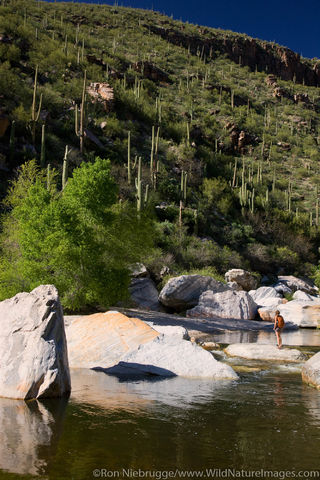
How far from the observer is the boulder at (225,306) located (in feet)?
76.5

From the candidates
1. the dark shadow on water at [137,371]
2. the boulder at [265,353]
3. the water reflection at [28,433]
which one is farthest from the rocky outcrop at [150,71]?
the water reflection at [28,433]

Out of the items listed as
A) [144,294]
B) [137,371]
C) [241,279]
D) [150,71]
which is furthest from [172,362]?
[150,71]

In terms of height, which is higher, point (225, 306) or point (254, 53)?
point (254, 53)

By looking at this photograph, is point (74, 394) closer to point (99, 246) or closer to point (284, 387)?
point (284, 387)

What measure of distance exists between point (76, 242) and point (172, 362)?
8.23 meters

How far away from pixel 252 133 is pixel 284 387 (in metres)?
59.0

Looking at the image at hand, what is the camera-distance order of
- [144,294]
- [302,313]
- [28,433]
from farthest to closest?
[144,294]
[302,313]
[28,433]

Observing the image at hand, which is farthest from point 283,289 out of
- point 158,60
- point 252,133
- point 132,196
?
point 158,60

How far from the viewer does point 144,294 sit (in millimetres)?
24516

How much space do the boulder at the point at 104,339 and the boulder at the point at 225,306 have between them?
441 inches

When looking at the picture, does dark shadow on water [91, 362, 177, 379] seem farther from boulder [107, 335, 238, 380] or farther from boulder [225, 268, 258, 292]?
boulder [225, 268, 258, 292]

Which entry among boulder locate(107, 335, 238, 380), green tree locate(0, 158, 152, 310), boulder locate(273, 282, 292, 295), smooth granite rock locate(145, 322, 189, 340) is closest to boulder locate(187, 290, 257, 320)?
green tree locate(0, 158, 152, 310)

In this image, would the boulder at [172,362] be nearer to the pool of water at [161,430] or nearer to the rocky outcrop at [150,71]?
the pool of water at [161,430]

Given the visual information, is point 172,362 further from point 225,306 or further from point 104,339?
point 225,306
